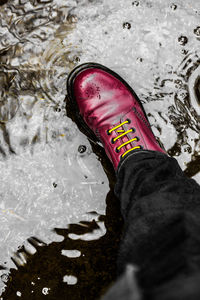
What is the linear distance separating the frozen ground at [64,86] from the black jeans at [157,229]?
254 millimetres

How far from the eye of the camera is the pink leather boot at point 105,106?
1.29 meters

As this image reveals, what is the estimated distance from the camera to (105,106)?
133cm

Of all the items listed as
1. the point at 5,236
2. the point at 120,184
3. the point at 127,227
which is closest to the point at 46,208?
the point at 5,236

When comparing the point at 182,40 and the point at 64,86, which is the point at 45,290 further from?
the point at 182,40

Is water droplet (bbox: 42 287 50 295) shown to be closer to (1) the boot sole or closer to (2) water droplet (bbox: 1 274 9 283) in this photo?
(2) water droplet (bbox: 1 274 9 283)

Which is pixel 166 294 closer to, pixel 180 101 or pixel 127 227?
pixel 127 227

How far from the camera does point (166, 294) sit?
0.50 m

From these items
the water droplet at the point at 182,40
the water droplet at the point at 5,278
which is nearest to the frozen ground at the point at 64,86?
the water droplet at the point at 182,40

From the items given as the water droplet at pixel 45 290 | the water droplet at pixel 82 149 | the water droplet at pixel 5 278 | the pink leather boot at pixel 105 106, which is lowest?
the water droplet at pixel 45 290

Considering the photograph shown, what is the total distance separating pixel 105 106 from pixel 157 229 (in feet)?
2.27

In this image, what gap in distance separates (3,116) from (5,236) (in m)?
0.57

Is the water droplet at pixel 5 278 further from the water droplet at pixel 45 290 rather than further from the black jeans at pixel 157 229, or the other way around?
the black jeans at pixel 157 229

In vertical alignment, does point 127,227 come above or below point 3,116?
below

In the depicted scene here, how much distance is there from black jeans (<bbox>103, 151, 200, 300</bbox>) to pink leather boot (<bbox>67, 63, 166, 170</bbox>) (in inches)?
6.0
